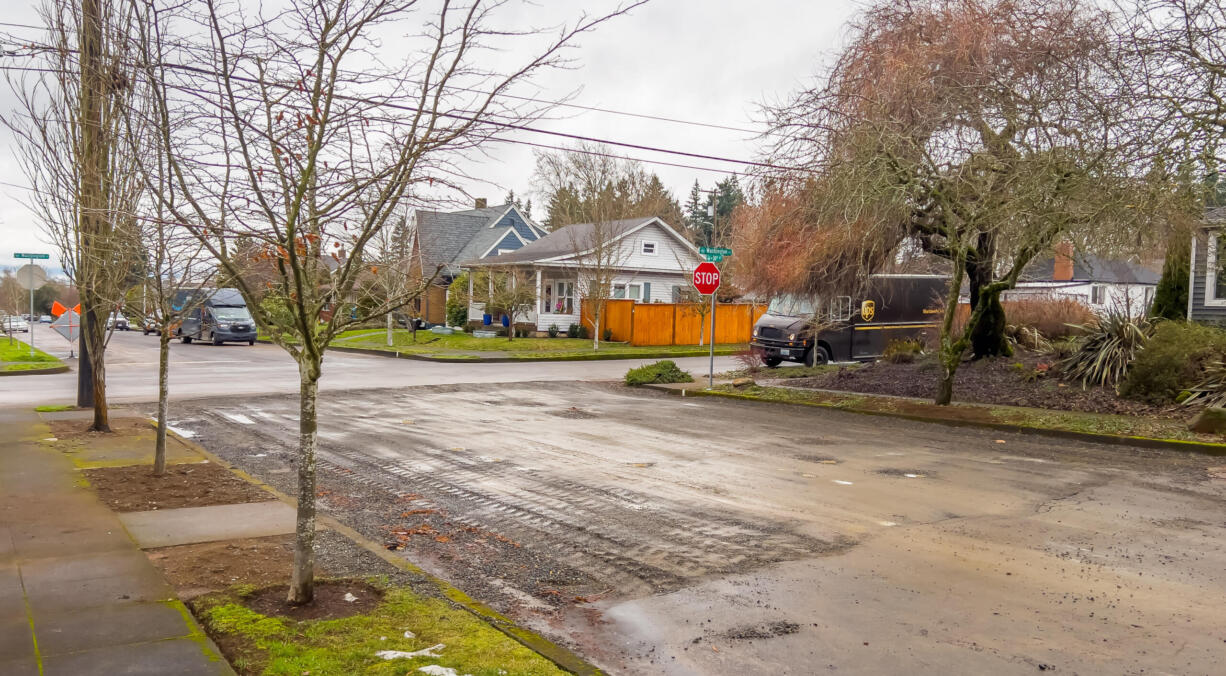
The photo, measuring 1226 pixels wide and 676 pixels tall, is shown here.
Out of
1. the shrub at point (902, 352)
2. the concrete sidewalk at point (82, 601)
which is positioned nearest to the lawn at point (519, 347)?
the shrub at point (902, 352)

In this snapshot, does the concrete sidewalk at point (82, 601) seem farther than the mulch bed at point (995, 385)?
No

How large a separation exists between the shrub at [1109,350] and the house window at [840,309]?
22.9 ft

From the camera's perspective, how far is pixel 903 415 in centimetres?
1515

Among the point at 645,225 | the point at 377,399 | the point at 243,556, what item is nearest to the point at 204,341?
the point at 645,225

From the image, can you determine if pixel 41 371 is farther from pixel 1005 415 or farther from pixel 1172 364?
pixel 1172 364

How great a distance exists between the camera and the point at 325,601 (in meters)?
5.28

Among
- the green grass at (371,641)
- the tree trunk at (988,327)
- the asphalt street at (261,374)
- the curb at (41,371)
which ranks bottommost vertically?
the curb at (41,371)

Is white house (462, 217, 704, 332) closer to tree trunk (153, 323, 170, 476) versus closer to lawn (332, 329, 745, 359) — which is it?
lawn (332, 329, 745, 359)

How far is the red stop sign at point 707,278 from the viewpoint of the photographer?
1881 cm

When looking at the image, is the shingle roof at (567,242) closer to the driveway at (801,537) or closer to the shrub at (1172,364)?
the shrub at (1172,364)

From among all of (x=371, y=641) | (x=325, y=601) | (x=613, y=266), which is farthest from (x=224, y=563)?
(x=613, y=266)

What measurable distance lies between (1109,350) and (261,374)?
19.4 m

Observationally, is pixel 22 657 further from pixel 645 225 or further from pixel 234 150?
pixel 645 225

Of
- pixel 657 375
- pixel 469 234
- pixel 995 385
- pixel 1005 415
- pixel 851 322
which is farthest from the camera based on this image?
pixel 469 234
